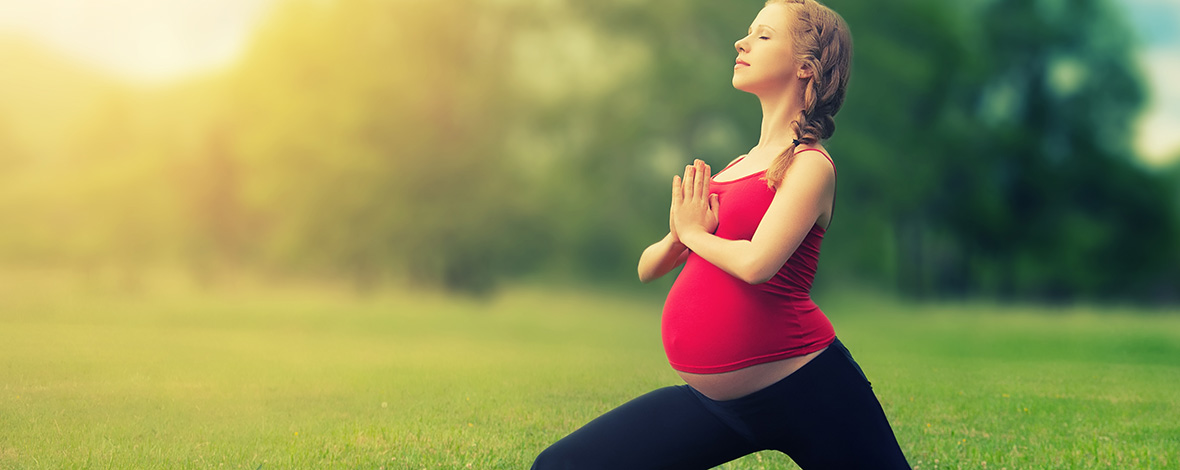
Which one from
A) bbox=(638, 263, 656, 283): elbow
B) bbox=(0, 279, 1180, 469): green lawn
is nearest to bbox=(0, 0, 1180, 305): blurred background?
bbox=(0, 279, 1180, 469): green lawn

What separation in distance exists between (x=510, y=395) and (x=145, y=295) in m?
22.4

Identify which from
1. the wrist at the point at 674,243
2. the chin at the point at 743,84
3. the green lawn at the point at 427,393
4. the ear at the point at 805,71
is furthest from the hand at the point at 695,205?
the green lawn at the point at 427,393

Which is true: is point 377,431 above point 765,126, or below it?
below

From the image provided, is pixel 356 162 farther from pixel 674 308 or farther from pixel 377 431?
pixel 674 308

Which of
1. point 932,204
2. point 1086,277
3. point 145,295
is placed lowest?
point 145,295

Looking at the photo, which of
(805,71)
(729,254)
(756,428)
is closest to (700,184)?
(729,254)

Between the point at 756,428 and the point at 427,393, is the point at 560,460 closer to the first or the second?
the point at 756,428

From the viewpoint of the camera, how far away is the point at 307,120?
27.5 metres

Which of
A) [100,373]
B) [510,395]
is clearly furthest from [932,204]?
[100,373]

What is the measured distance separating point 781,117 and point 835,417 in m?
1.02

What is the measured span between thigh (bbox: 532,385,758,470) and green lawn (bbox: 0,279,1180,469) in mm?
3447

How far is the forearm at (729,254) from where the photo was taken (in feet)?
9.73

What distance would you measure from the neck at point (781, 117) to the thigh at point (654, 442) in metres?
0.92

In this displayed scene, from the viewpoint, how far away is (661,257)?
3.43 metres
